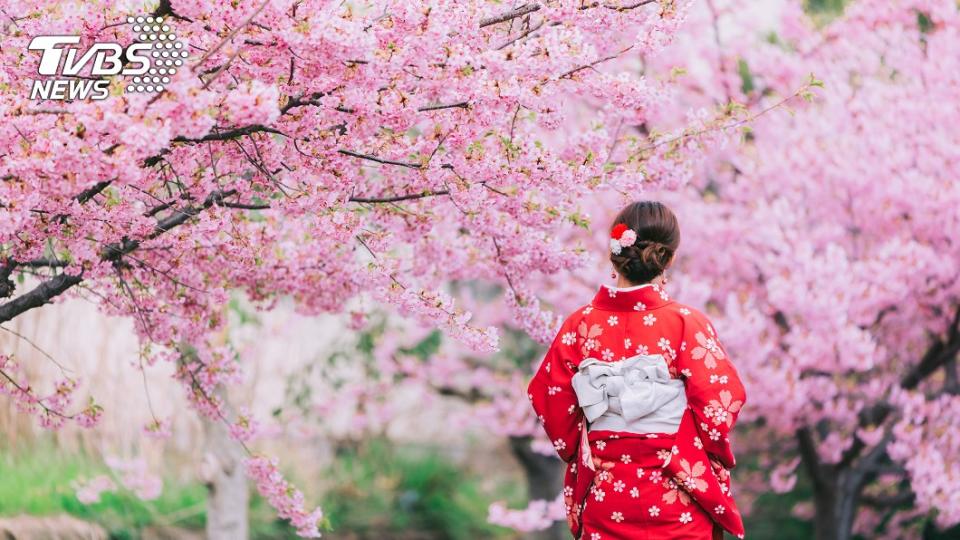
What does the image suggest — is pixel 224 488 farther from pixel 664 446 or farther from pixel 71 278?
pixel 664 446

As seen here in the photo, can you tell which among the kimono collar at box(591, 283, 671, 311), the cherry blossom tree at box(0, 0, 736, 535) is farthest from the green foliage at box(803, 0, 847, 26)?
the kimono collar at box(591, 283, 671, 311)

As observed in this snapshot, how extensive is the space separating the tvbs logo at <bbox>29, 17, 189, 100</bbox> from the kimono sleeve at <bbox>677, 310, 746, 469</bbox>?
1557mm

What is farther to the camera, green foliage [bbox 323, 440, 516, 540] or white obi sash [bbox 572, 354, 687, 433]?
green foliage [bbox 323, 440, 516, 540]

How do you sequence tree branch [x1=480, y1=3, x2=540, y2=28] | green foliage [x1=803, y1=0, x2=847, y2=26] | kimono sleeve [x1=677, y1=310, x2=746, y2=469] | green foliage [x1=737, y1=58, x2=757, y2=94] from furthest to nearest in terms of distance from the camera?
green foliage [x1=803, y1=0, x2=847, y2=26] → green foliage [x1=737, y1=58, x2=757, y2=94] → tree branch [x1=480, y1=3, x2=540, y2=28] → kimono sleeve [x1=677, y1=310, x2=746, y2=469]

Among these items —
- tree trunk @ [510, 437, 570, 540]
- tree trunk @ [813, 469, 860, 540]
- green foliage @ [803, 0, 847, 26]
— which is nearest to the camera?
tree trunk @ [813, 469, 860, 540]

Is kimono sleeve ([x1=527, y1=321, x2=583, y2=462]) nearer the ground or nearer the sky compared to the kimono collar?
nearer the ground

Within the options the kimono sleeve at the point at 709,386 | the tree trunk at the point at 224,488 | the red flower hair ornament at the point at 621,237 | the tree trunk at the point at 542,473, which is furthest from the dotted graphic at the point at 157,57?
the tree trunk at the point at 542,473

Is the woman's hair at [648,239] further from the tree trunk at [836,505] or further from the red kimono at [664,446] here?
the tree trunk at [836,505]

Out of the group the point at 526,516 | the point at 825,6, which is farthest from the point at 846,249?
the point at 825,6

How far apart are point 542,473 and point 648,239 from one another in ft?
17.5

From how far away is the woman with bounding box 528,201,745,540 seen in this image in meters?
2.91

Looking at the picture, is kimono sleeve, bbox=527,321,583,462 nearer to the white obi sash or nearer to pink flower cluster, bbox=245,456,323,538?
the white obi sash

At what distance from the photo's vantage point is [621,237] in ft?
9.68

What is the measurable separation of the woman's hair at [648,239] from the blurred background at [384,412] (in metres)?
1.54
